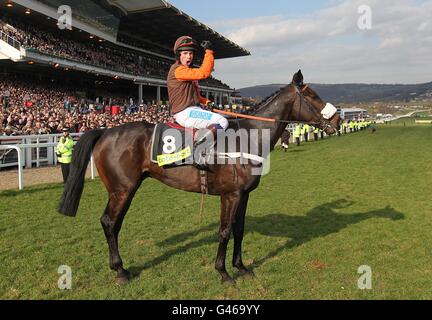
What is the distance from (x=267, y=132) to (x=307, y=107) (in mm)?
576

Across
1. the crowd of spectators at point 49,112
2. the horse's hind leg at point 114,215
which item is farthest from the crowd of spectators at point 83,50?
the horse's hind leg at point 114,215

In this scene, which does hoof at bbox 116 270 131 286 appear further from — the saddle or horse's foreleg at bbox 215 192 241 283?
the saddle

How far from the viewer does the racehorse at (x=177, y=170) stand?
14.2 ft

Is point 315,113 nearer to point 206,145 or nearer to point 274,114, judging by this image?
point 274,114

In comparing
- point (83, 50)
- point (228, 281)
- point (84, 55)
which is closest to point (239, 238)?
point (228, 281)

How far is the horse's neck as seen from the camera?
4535 millimetres

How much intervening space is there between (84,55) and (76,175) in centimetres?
3031

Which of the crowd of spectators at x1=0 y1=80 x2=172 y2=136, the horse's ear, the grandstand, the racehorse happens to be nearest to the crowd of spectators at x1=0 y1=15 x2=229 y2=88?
the grandstand

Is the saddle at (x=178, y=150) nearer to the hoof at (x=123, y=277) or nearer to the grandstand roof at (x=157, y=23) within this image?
the hoof at (x=123, y=277)

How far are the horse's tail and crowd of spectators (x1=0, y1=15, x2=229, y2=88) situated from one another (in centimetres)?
2243

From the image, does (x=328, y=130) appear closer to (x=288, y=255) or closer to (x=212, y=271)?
(x=288, y=255)

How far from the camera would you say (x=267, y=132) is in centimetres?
450

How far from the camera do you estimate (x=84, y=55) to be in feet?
105
